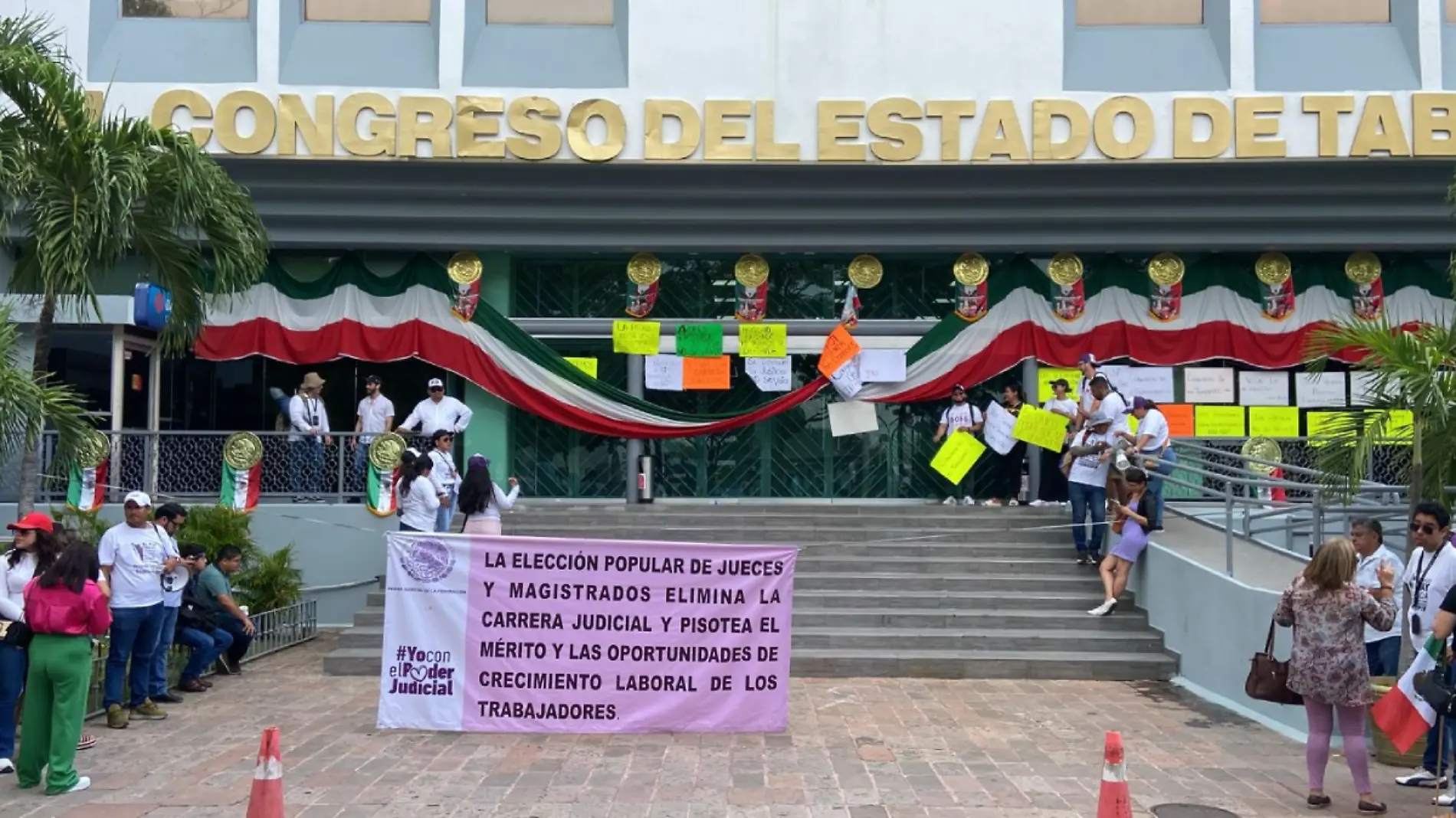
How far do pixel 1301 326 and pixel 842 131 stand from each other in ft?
22.2

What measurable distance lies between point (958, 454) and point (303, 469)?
8.12 meters

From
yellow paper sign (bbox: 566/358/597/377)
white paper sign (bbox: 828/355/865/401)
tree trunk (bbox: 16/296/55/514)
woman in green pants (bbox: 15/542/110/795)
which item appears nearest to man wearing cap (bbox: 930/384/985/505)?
white paper sign (bbox: 828/355/865/401)

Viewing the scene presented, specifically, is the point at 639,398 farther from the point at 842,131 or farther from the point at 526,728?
the point at 526,728

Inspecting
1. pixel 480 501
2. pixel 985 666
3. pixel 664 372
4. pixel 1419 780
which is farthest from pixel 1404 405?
pixel 664 372

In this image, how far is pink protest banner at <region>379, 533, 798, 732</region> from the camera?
8.13 metres

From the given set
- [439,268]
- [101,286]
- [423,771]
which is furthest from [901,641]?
[101,286]

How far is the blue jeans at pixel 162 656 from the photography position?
9019 millimetres

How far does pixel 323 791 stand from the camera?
6746mm

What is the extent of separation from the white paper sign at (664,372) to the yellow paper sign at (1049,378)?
→ 15.7 feet

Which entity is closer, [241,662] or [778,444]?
[241,662]

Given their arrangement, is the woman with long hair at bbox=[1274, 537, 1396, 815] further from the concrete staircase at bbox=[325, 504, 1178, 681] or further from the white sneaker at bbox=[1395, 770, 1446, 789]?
the concrete staircase at bbox=[325, 504, 1178, 681]

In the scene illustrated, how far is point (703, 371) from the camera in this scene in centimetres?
1569

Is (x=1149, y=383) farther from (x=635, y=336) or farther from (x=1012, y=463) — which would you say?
(x=635, y=336)

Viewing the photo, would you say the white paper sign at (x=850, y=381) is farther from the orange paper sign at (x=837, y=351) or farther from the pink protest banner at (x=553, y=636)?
the pink protest banner at (x=553, y=636)
